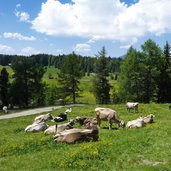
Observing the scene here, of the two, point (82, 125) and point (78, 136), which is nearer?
point (78, 136)

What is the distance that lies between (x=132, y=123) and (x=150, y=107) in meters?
23.9

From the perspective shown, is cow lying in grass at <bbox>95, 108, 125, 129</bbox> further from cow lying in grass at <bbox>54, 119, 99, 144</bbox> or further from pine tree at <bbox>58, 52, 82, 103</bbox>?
pine tree at <bbox>58, 52, 82, 103</bbox>

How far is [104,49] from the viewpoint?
94.2 metres

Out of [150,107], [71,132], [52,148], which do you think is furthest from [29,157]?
[150,107]

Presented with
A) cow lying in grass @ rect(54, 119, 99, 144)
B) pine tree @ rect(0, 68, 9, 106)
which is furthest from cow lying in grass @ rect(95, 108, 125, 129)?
pine tree @ rect(0, 68, 9, 106)

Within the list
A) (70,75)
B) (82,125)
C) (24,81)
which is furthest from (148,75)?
(82,125)

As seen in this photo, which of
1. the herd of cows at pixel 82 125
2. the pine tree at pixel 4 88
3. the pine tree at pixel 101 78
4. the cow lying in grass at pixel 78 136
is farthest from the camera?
the pine tree at pixel 4 88

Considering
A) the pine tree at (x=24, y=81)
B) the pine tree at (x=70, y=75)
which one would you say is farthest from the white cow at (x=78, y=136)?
the pine tree at (x=24, y=81)

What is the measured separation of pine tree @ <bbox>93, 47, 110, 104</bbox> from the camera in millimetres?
91875

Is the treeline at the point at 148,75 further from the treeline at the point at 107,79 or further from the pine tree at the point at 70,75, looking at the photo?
the pine tree at the point at 70,75

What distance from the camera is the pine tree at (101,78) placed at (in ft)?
301

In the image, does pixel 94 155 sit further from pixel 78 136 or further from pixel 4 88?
pixel 4 88

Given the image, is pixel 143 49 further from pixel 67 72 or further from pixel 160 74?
pixel 67 72

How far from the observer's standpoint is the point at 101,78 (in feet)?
301
